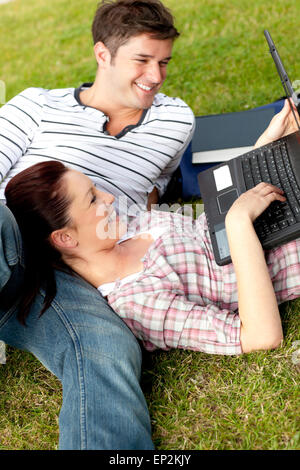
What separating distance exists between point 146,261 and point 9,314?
0.57 meters

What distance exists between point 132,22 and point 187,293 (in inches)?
52.7

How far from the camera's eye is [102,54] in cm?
256

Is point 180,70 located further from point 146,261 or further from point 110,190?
point 146,261

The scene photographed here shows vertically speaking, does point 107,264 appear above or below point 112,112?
below

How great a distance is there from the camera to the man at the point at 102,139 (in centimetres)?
186

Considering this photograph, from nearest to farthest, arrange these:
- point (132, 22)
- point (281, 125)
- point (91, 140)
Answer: point (281, 125)
point (132, 22)
point (91, 140)

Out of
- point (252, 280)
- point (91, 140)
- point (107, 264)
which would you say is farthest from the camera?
point (91, 140)

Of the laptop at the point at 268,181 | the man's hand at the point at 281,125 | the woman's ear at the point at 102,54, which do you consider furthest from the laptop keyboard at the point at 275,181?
the woman's ear at the point at 102,54

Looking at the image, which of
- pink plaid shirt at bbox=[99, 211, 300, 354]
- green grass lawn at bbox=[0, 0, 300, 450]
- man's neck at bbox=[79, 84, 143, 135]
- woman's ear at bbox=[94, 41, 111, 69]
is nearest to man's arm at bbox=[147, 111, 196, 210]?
man's neck at bbox=[79, 84, 143, 135]

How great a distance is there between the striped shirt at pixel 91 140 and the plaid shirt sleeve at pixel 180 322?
74 cm

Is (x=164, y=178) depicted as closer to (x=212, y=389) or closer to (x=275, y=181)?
(x=275, y=181)

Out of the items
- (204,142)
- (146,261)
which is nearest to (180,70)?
(204,142)

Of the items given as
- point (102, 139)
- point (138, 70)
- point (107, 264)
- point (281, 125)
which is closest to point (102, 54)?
point (138, 70)

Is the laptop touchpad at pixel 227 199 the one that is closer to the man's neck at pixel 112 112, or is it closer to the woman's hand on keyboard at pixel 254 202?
the woman's hand on keyboard at pixel 254 202
